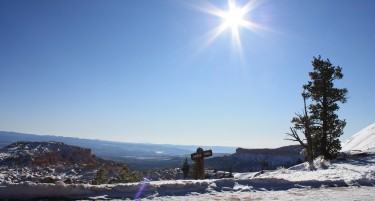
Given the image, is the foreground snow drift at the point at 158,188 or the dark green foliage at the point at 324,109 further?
the dark green foliage at the point at 324,109

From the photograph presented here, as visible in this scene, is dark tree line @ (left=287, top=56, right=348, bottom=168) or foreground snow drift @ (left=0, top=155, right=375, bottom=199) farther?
dark tree line @ (left=287, top=56, right=348, bottom=168)

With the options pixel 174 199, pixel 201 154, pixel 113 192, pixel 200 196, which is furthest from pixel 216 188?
pixel 201 154

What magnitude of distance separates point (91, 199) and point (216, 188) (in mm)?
3940

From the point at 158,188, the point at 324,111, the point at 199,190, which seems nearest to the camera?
the point at 158,188

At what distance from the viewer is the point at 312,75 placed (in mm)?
28281

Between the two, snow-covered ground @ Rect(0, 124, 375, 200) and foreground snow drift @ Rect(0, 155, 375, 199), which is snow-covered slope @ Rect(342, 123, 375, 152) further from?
snow-covered ground @ Rect(0, 124, 375, 200)

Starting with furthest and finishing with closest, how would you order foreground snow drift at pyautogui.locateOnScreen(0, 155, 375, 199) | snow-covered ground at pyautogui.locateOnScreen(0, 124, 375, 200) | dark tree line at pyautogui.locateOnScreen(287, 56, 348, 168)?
1. dark tree line at pyautogui.locateOnScreen(287, 56, 348, 168)
2. snow-covered ground at pyautogui.locateOnScreen(0, 124, 375, 200)
3. foreground snow drift at pyautogui.locateOnScreen(0, 155, 375, 199)

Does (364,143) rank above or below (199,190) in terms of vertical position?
above

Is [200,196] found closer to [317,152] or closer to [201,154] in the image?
[201,154]

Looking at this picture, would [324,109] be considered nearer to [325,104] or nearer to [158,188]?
[325,104]

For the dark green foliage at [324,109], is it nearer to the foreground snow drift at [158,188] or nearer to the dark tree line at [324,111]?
the dark tree line at [324,111]

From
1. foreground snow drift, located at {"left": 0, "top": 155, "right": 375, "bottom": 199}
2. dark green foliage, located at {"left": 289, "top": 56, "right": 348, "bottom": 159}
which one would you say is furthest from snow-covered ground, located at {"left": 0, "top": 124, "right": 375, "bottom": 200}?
dark green foliage, located at {"left": 289, "top": 56, "right": 348, "bottom": 159}

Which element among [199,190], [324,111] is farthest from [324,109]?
[199,190]

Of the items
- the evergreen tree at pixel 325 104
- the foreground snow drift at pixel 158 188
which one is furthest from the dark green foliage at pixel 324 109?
the foreground snow drift at pixel 158 188
